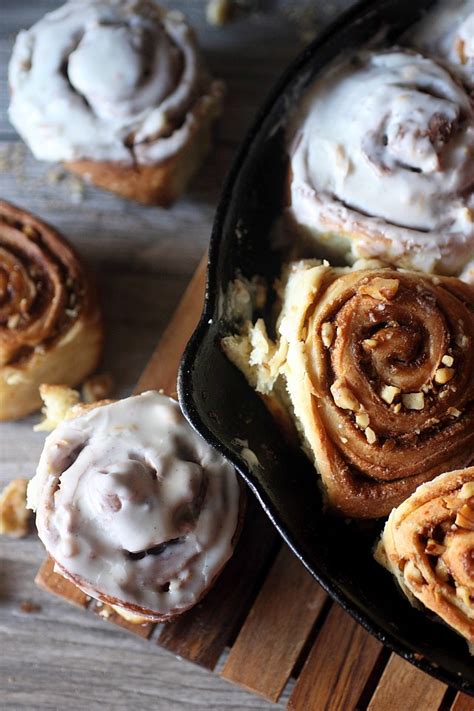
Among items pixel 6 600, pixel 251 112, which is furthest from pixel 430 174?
pixel 6 600

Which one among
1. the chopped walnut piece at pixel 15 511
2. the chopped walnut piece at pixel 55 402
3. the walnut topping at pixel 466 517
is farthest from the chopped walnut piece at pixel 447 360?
the chopped walnut piece at pixel 15 511

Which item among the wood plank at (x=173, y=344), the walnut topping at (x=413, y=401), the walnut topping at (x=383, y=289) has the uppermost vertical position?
the walnut topping at (x=383, y=289)

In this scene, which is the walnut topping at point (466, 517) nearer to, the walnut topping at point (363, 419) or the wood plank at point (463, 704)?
the walnut topping at point (363, 419)

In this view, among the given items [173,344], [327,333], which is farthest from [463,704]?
[173,344]

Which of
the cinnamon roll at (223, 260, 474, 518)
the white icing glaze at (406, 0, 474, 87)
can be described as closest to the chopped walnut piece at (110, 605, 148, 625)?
the cinnamon roll at (223, 260, 474, 518)

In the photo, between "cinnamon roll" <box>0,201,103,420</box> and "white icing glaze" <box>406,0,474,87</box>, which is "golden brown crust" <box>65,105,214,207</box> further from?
"white icing glaze" <box>406,0,474,87</box>

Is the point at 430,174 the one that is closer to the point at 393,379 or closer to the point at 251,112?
the point at 393,379

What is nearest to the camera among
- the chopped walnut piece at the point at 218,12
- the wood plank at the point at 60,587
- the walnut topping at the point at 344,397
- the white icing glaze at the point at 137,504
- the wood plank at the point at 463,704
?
the walnut topping at the point at 344,397
